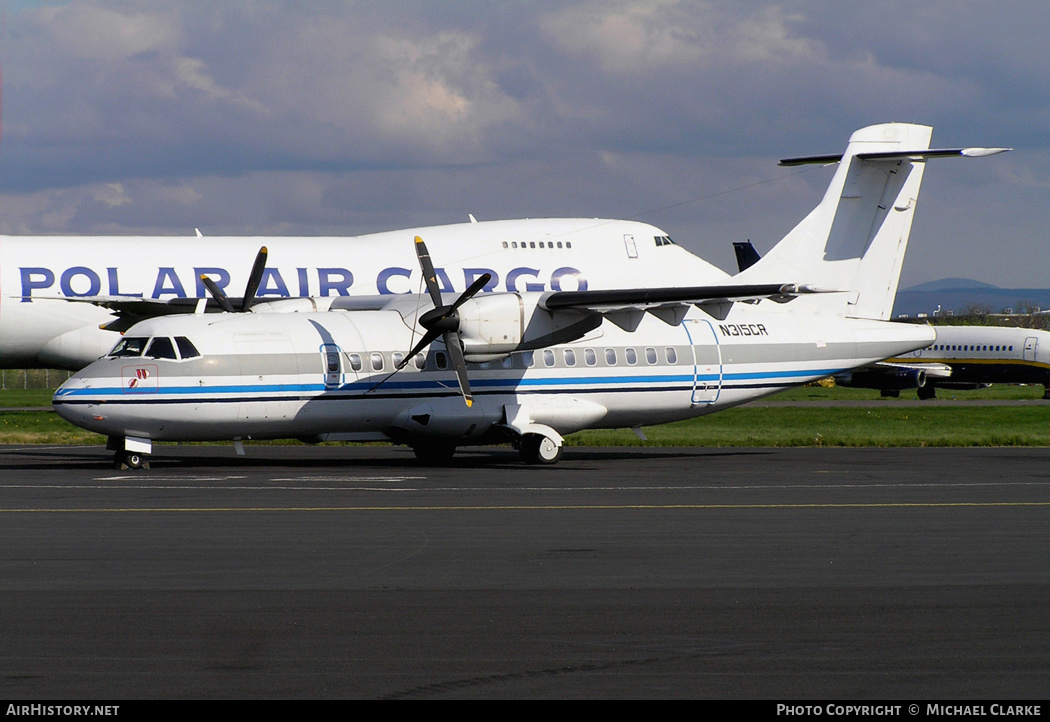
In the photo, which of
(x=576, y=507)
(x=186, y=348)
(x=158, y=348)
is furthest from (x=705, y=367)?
(x=158, y=348)

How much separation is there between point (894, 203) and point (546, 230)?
1105 centimetres

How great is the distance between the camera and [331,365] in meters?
24.2

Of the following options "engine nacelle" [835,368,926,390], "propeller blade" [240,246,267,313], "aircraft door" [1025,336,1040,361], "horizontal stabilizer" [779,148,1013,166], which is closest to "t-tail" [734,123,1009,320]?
"horizontal stabilizer" [779,148,1013,166]

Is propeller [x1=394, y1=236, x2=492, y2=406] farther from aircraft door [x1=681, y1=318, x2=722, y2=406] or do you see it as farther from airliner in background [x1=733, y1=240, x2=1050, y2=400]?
airliner in background [x1=733, y1=240, x2=1050, y2=400]

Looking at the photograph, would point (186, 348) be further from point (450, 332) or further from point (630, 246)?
point (630, 246)

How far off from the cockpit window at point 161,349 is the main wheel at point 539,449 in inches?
290

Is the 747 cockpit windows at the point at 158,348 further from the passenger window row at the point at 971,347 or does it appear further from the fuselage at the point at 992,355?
the passenger window row at the point at 971,347

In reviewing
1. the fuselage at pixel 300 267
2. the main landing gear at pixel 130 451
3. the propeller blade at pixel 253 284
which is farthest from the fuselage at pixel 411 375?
the fuselage at pixel 300 267

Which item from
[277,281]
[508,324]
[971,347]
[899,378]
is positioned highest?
[277,281]

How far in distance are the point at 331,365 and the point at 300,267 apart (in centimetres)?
1135

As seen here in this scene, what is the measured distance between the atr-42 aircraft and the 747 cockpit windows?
29 millimetres

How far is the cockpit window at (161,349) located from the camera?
23109mm
